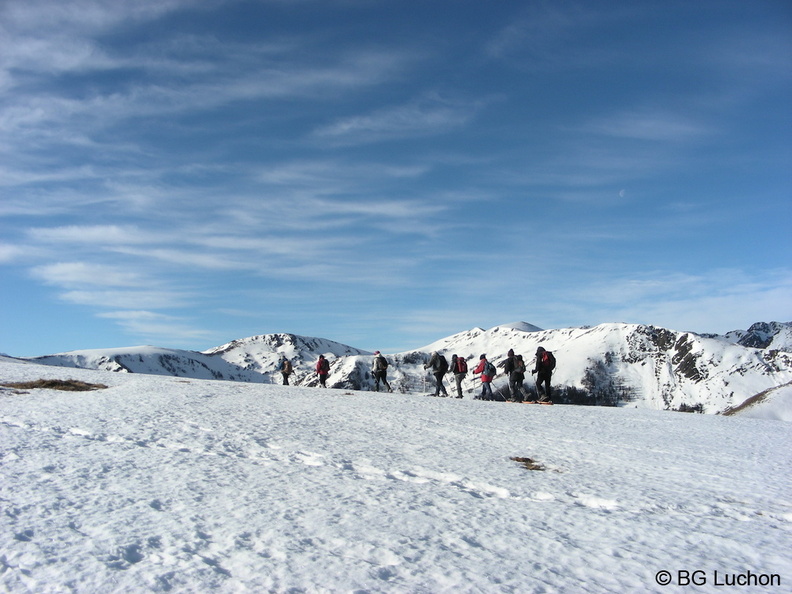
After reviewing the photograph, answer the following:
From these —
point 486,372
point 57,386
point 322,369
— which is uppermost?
point 322,369

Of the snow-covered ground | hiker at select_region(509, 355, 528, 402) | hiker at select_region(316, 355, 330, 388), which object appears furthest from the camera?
hiker at select_region(316, 355, 330, 388)

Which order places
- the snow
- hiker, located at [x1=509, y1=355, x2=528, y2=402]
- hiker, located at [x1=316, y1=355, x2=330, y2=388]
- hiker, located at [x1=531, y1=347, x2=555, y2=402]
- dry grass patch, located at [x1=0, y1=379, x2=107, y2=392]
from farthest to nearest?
the snow, hiker, located at [x1=316, y1=355, x2=330, y2=388], hiker, located at [x1=509, y1=355, x2=528, y2=402], hiker, located at [x1=531, y1=347, x2=555, y2=402], dry grass patch, located at [x1=0, y1=379, x2=107, y2=392]

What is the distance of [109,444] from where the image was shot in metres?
11.0

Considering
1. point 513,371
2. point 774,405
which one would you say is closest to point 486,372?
point 513,371

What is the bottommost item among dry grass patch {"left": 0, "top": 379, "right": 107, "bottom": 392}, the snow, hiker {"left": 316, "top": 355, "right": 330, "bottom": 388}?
the snow

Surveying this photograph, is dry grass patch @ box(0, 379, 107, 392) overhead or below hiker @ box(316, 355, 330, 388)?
below

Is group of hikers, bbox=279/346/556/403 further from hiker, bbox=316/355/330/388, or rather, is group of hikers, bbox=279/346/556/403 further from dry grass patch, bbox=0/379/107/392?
dry grass patch, bbox=0/379/107/392

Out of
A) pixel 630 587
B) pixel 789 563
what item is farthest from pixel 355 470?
pixel 789 563

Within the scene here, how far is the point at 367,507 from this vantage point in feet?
26.0

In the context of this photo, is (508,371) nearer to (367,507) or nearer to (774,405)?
(367,507)

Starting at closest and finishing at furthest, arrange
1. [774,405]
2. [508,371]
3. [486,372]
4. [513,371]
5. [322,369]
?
[513,371] → [508,371] → [486,372] → [322,369] → [774,405]

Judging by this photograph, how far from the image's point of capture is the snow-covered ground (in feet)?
→ 19.3

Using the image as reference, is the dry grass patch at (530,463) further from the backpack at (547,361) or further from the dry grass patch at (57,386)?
the dry grass patch at (57,386)

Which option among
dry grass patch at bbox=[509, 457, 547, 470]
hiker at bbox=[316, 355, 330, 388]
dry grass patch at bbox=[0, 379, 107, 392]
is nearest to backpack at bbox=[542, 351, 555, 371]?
hiker at bbox=[316, 355, 330, 388]
